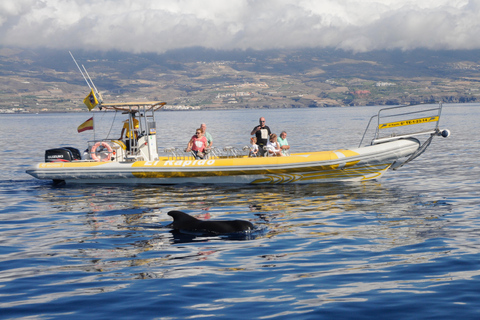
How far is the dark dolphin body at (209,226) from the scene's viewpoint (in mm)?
11094

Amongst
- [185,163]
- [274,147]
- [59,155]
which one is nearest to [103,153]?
[59,155]

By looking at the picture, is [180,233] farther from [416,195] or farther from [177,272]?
[416,195]

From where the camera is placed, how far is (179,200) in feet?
53.2

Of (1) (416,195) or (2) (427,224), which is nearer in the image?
(2) (427,224)

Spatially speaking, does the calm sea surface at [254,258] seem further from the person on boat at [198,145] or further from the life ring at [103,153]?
the life ring at [103,153]

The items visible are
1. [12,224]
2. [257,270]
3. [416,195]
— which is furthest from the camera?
[416,195]

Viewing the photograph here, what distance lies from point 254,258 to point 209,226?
7.23 ft

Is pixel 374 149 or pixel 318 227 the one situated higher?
pixel 374 149

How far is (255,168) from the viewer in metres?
18.2

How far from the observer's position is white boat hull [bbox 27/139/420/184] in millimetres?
17648

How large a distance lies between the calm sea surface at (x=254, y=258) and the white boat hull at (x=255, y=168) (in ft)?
4.32

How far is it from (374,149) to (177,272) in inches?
425

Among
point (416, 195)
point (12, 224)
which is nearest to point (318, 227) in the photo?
point (416, 195)

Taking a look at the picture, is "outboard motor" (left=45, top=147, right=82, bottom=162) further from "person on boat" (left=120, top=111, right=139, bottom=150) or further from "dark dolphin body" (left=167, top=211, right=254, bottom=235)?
"dark dolphin body" (left=167, top=211, right=254, bottom=235)
